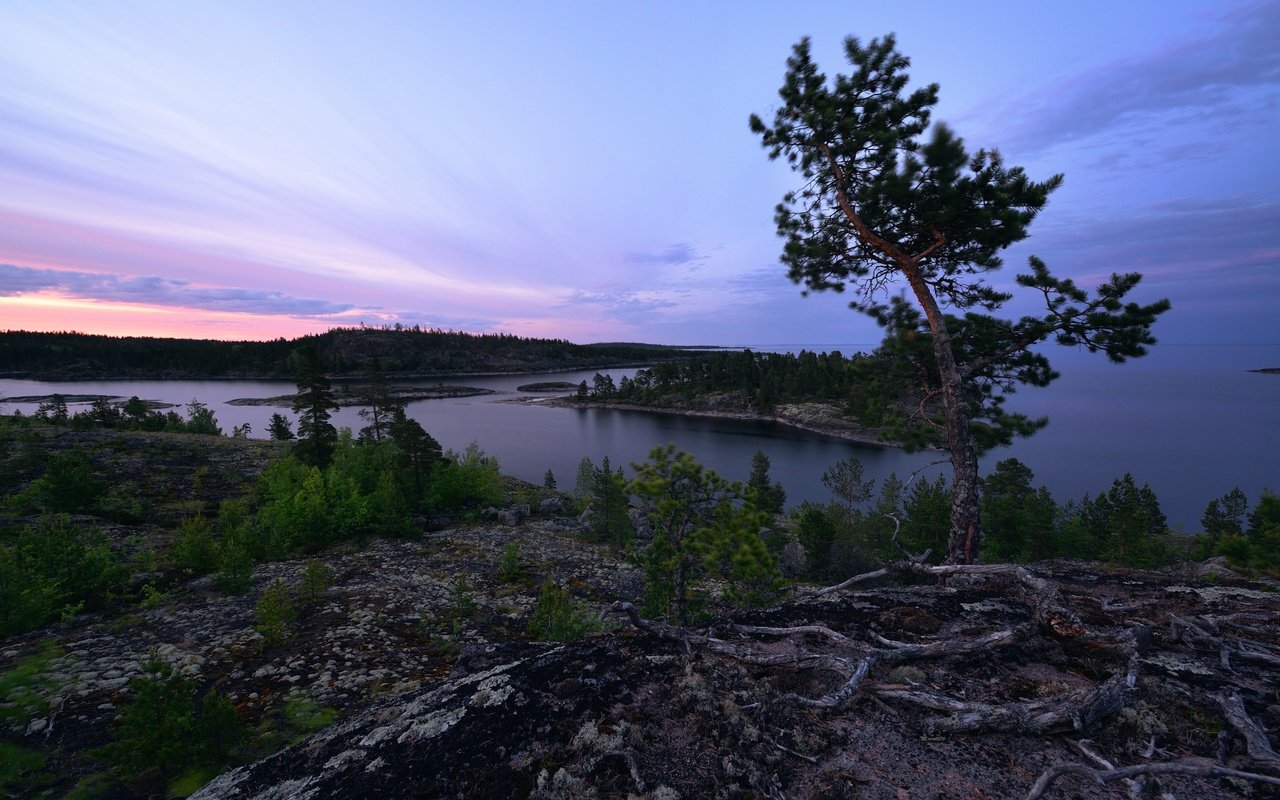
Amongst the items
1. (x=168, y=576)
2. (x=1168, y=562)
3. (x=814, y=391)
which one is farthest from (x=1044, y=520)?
(x=814, y=391)

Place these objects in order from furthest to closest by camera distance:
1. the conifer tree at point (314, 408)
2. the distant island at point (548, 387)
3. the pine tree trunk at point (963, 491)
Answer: the distant island at point (548, 387) < the conifer tree at point (314, 408) < the pine tree trunk at point (963, 491)

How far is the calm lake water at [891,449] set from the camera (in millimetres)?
62969

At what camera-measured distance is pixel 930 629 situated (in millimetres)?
5328

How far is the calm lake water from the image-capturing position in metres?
63.0

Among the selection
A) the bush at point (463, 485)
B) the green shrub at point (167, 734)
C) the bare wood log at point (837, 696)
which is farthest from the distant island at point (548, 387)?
the bare wood log at point (837, 696)

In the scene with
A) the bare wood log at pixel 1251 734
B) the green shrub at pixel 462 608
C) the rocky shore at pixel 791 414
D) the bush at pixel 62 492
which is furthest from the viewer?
the rocky shore at pixel 791 414

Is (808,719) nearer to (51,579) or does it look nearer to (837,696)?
(837,696)

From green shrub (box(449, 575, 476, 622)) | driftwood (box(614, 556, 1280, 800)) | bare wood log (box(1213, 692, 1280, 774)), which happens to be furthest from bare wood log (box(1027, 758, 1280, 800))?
green shrub (box(449, 575, 476, 622))

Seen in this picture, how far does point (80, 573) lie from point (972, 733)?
19.7m

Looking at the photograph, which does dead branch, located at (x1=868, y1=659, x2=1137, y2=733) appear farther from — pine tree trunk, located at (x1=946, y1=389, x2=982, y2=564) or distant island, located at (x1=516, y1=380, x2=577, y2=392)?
distant island, located at (x1=516, y1=380, x2=577, y2=392)

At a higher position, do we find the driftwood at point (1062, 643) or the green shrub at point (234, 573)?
the driftwood at point (1062, 643)

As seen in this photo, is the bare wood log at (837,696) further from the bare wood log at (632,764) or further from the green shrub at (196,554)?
the green shrub at (196,554)

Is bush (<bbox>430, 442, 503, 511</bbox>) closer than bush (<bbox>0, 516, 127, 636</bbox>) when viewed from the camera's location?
No

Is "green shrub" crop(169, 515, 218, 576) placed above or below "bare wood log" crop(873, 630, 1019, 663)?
below
